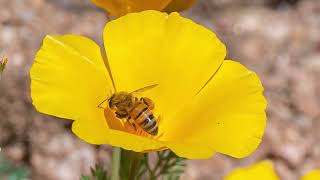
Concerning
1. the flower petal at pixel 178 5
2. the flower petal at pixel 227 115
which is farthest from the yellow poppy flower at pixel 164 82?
the flower petal at pixel 178 5

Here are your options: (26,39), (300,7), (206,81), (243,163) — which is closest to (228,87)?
(206,81)

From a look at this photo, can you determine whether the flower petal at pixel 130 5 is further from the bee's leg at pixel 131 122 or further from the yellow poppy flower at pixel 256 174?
the yellow poppy flower at pixel 256 174

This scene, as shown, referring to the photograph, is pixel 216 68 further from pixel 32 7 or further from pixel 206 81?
pixel 32 7

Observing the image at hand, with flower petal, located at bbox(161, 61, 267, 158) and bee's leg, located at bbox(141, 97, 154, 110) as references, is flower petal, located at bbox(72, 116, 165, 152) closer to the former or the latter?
flower petal, located at bbox(161, 61, 267, 158)

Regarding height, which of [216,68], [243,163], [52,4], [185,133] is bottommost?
[243,163]

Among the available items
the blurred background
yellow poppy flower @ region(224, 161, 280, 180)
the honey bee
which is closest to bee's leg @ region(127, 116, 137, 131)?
the honey bee

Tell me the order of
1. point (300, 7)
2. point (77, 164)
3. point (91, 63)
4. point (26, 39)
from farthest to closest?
1. point (300, 7)
2. point (26, 39)
3. point (77, 164)
4. point (91, 63)
